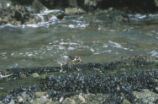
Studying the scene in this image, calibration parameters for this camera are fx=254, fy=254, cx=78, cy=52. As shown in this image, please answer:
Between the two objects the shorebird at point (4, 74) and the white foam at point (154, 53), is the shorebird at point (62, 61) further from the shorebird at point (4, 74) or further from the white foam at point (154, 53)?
the white foam at point (154, 53)

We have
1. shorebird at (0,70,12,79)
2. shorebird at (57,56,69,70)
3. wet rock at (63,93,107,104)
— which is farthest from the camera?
shorebird at (57,56,69,70)

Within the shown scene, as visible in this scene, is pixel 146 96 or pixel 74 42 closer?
pixel 146 96

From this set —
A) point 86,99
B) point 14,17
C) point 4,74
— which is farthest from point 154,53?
point 14,17

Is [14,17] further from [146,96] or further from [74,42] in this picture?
[146,96]

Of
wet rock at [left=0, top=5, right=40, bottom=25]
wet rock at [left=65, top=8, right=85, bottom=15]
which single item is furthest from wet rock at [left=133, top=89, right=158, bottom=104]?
wet rock at [left=65, top=8, right=85, bottom=15]

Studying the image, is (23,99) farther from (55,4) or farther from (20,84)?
(55,4)

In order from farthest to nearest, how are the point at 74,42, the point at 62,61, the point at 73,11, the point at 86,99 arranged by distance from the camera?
the point at 73,11
the point at 74,42
the point at 62,61
the point at 86,99

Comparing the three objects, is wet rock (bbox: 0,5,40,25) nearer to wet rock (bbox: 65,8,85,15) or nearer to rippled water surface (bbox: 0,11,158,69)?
rippled water surface (bbox: 0,11,158,69)
